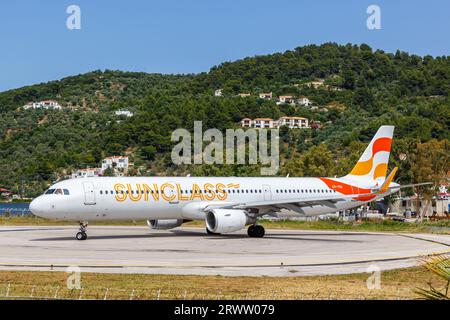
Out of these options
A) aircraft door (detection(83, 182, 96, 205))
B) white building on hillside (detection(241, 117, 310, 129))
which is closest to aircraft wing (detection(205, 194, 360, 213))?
aircraft door (detection(83, 182, 96, 205))

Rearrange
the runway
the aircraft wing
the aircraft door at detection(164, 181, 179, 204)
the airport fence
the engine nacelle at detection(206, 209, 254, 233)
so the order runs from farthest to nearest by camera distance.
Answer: the aircraft wing
the aircraft door at detection(164, 181, 179, 204)
the engine nacelle at detection(206, 209, 254, 233)
the runway
the airport fence

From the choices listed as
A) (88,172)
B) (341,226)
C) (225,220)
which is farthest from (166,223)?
(88,172)

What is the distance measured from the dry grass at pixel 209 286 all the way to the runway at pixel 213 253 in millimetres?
1846

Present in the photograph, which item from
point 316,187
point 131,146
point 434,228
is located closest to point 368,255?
point 316,187

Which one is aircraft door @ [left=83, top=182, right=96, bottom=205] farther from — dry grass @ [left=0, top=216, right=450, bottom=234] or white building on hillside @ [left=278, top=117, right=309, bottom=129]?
white building on hillside @ [left=278, top=117, right=309, bottom=129]

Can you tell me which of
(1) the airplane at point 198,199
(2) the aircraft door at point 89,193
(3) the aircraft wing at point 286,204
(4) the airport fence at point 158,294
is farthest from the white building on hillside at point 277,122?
(4) the airport fence at point 158,294

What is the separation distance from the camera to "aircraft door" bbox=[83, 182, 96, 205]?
4188cm

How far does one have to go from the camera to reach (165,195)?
4494 cm

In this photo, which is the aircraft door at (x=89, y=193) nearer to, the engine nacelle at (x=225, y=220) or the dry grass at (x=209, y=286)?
the engine nacelle at (x=225, y=220)

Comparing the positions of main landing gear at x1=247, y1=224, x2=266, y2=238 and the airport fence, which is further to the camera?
main landing gear at x1=247, y1=224, x2=266, y2=238

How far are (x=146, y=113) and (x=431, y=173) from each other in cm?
8599

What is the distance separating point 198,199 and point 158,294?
26914mm

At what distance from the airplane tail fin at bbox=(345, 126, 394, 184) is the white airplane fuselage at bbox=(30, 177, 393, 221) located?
153 centimetres

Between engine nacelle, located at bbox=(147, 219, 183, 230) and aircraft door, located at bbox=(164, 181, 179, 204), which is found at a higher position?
aircraft door, located at bbox=(164, 181, 179, 204)
